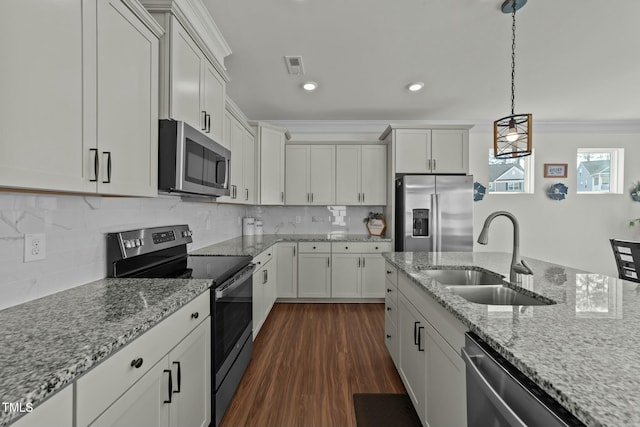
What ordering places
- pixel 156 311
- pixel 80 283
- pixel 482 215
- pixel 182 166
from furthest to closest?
1. pixel 482 215
2. pixel 182 166
3. pixel 80 283
4. pixel 156 311

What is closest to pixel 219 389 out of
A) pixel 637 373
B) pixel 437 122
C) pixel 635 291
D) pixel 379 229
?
pixel 637 373

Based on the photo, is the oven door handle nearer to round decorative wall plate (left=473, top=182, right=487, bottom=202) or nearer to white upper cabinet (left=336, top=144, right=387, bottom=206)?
white upper cabinet (left=336, top=144, right=387, bottom=206)

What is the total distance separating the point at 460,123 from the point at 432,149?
102 cm

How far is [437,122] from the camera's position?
441 centimetres

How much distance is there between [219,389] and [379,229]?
10.0 feet

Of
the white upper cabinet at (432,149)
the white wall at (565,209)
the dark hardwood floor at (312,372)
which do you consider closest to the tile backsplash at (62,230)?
the dark hardwood floor at (312,372)

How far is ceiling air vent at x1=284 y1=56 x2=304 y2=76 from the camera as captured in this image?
2.65 metres

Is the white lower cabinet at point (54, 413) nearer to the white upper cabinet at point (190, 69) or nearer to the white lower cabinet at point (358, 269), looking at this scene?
the white upper cabinet at point (190, 69)

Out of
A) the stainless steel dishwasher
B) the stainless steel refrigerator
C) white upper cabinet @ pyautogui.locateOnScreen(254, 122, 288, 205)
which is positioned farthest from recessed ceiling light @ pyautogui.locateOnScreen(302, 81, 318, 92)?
the stainless steel dishwasher

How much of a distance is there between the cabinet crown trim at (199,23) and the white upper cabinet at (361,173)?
84.1 inches

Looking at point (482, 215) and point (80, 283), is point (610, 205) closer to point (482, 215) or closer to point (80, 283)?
point (482, 215)

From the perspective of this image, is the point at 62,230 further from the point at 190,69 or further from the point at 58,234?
the point at 190,69

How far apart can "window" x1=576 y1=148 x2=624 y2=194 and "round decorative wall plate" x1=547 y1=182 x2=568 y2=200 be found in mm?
280

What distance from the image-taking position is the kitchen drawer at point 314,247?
3.88 metres
